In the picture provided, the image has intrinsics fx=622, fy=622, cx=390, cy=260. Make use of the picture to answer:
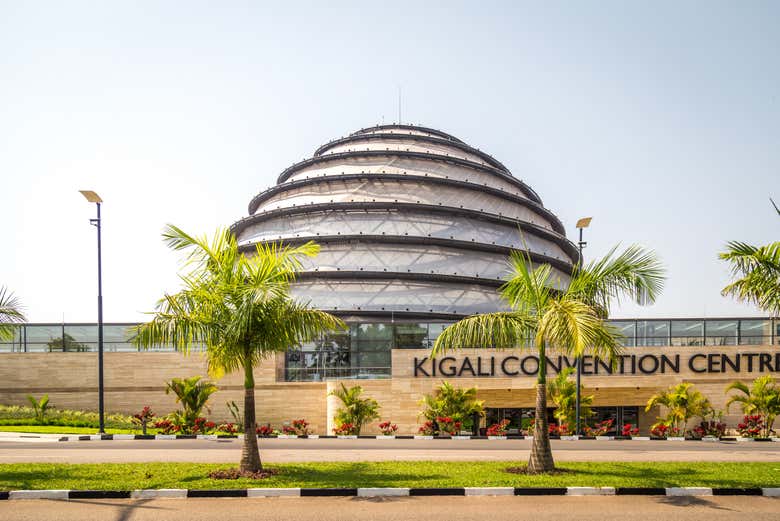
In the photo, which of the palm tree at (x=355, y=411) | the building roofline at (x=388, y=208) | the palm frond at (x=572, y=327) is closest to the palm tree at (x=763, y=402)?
the building roofline at (x=388, y=208)

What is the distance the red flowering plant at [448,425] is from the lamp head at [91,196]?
16617 millimetres

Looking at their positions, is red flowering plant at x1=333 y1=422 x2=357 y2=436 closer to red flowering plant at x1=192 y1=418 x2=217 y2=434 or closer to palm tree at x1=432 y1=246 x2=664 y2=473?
red flowering plant at x1=192 y1=418 x2=217 y2=434

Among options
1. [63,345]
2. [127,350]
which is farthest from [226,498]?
[63,345]

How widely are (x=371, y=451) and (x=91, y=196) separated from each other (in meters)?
14.7

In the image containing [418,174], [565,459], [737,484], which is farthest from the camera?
[418,174]

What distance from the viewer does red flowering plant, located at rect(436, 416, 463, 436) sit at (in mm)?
26469

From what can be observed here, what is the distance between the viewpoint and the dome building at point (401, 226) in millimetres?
37125

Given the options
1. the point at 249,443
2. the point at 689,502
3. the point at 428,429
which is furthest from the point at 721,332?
the point at 249,443

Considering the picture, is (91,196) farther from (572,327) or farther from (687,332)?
(687,332)

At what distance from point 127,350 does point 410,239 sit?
17.2m

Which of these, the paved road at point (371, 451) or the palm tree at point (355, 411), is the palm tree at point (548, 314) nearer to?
the paved road at point (371, 451)

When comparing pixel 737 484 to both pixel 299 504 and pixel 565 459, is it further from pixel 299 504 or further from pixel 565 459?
pixel 299 504

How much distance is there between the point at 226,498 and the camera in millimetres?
12453

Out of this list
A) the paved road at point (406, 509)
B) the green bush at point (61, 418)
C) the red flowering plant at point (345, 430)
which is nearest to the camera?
the paved road at point (406, 509)
